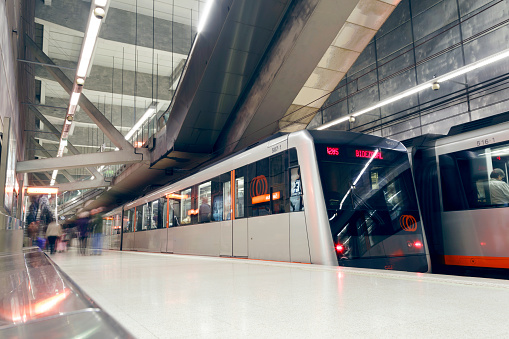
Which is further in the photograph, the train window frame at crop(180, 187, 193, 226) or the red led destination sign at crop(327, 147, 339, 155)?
the train window frame at crop(180, 187, 193, 226)

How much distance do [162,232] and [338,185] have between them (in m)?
7.96

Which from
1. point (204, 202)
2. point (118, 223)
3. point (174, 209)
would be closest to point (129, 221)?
point (118, 223)

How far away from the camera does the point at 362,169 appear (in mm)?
6887

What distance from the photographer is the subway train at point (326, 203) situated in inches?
248

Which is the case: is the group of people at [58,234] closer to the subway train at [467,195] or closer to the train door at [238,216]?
the train door at [238,216]

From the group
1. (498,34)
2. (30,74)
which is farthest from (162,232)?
(498,34)

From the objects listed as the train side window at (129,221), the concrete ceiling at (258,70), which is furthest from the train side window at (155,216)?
the train side window at (129,221)

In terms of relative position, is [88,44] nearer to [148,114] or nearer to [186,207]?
[186,207]

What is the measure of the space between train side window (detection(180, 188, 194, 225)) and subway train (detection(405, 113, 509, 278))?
19.0ft

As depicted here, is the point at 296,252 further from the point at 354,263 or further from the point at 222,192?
the point at 222,192

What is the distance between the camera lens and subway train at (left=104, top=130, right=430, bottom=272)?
630 cm

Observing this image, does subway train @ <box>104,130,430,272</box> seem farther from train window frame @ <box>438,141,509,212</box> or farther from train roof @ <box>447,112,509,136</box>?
train roof @ <box>447,112,509,136</box>

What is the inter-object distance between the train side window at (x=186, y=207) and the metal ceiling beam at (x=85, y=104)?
21.1 ft

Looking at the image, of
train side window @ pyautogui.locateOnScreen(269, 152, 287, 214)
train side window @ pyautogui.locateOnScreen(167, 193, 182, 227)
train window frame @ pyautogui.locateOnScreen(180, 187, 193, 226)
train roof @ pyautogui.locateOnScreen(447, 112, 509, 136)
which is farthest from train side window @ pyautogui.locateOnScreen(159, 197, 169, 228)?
train roof @ pyautogui.locateOnScreen(447, 112, 509, 136)
